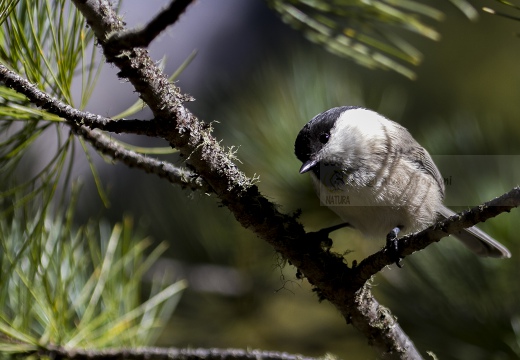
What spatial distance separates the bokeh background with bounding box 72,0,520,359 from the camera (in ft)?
4.10

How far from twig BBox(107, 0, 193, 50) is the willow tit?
77cm

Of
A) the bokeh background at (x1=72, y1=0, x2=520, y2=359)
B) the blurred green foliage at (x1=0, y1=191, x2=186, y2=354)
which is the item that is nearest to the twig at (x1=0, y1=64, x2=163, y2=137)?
the blurred green foliage at (x1=0, y1=191, x2=186, y2=354)

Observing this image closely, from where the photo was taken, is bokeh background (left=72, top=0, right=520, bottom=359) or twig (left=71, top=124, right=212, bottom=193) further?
bokeh background (left=72, top=0, right=520, bottom=359)

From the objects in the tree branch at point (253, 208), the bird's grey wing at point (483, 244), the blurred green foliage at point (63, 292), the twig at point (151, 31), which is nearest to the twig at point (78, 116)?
the tree branch at point (253, 208)

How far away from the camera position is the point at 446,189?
1.55 m

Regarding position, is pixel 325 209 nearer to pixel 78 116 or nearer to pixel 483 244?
pixel 483 244

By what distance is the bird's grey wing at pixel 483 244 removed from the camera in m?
1.25

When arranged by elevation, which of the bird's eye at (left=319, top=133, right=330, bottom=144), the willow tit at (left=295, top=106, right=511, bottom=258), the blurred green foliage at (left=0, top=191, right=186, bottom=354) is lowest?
the blurred green foliage at (left=0, top=191, right=186, bottom=354)

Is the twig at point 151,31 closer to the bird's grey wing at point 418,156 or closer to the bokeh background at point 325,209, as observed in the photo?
the bokeh background at point 325,209

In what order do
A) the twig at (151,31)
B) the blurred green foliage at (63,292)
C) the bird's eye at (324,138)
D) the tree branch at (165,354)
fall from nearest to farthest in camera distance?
1. the twig at (151,31)
2. the tree branch at (165,354)
3. the blurred green foliage at (63,292)
4. the bird's eye at (324,138)

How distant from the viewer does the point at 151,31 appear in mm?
541

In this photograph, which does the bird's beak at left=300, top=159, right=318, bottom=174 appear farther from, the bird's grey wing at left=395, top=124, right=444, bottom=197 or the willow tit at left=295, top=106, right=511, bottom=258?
the bird's grey wing at left=395, top=124, right=444, bottom=197

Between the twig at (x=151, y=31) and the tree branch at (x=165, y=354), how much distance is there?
0.52m

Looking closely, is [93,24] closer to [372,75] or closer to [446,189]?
[446,189]
